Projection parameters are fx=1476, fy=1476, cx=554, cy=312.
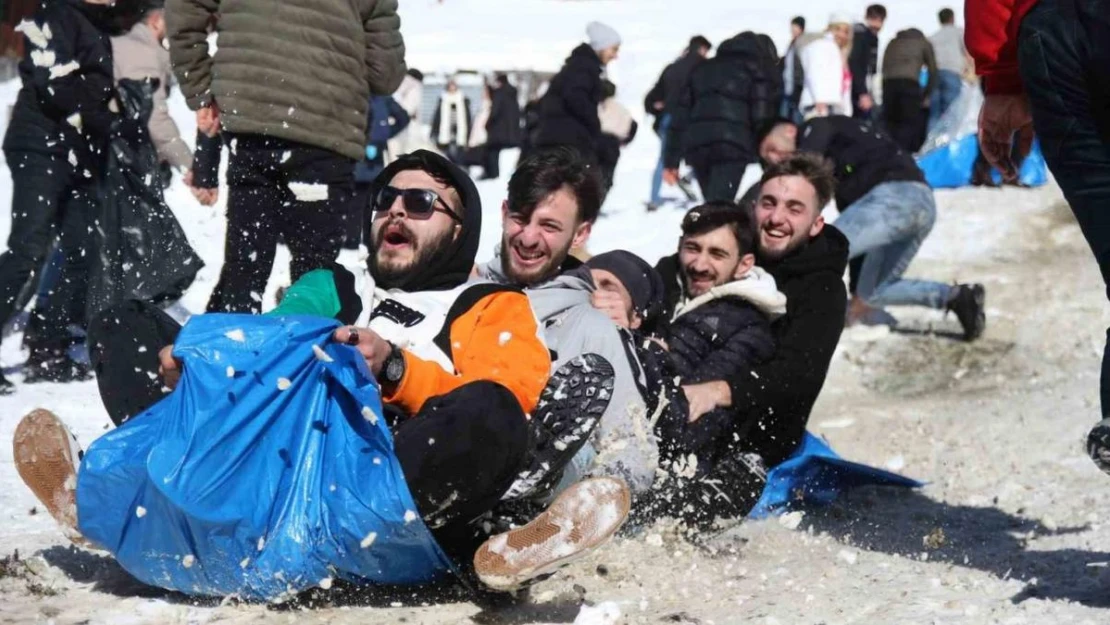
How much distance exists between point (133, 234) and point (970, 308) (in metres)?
4.51

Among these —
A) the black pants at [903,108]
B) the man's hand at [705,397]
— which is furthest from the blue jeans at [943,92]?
the man's hand at [705,397]

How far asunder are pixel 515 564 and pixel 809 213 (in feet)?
8.24

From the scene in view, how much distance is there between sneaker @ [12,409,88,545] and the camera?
11.3ft

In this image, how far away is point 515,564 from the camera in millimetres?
3203

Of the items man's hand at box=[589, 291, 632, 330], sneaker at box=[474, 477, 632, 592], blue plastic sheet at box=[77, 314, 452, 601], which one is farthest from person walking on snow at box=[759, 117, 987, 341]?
blue plastic sheet at box=[77, 314, 452, 601]

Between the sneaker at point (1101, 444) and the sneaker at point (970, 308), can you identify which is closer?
the sneaker at point (1101, 444)

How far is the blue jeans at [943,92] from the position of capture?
1582cm

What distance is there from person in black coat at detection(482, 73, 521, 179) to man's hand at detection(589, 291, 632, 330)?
13.8m

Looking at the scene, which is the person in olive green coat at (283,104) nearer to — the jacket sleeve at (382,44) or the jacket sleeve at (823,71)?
the jacket sleeve at (382,44)

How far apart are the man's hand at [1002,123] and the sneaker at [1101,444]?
892 millimetres

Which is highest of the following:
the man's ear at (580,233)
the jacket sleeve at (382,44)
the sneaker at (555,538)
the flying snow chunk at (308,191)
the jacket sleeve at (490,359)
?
the jacket sleeve at (382,44)

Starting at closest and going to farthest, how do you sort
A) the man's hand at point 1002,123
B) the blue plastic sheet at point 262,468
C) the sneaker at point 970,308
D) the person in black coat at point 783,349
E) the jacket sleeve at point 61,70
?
the blue plastic sheet at point 262,468 → the man's hand at point 1002,123 → the person in black coat at point 783,349 → the jacket sleeve at point 61,70 → the sneaker at point 970,308

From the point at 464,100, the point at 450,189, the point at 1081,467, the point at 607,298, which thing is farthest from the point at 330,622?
the point at 464,100

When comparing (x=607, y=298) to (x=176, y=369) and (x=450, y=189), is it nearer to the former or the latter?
(x=450, y=189)
